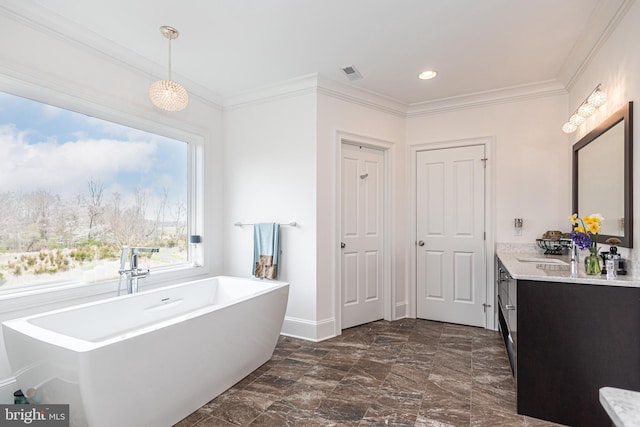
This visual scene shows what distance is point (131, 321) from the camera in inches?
98.7

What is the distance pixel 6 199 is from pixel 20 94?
73 cm

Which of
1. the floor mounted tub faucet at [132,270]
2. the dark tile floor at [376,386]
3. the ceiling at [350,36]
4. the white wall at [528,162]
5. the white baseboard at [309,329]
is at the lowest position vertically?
the dark tile floor at [376,386]

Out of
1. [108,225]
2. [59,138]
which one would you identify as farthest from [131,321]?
[59,138]

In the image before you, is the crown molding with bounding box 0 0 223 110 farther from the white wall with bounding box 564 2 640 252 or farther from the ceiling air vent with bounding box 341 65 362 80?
the white wall with bounding box 564 2 640 252

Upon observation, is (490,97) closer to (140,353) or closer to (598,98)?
(598,98)

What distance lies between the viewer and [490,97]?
3.61 meters

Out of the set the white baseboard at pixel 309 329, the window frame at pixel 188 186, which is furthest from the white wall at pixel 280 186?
the window frame at pixel 188 186

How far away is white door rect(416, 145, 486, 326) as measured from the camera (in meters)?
3.71

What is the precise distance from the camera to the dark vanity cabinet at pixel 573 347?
1801 mm

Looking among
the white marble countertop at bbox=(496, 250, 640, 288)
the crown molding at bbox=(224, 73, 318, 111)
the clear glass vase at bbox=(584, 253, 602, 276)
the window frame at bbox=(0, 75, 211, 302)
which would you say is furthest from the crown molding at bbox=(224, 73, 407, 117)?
the clear glass vase at bbox=(584, 253, 602, 276)

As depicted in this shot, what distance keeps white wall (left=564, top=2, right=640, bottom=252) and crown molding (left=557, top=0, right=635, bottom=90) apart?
0.03 meters

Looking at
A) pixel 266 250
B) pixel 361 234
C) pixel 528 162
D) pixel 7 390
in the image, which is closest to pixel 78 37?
pixel 266 250

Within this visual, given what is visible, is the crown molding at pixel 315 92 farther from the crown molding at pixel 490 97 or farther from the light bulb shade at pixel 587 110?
the light bulb shade at pixel 587 110

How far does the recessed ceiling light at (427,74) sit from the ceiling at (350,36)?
0.07m
